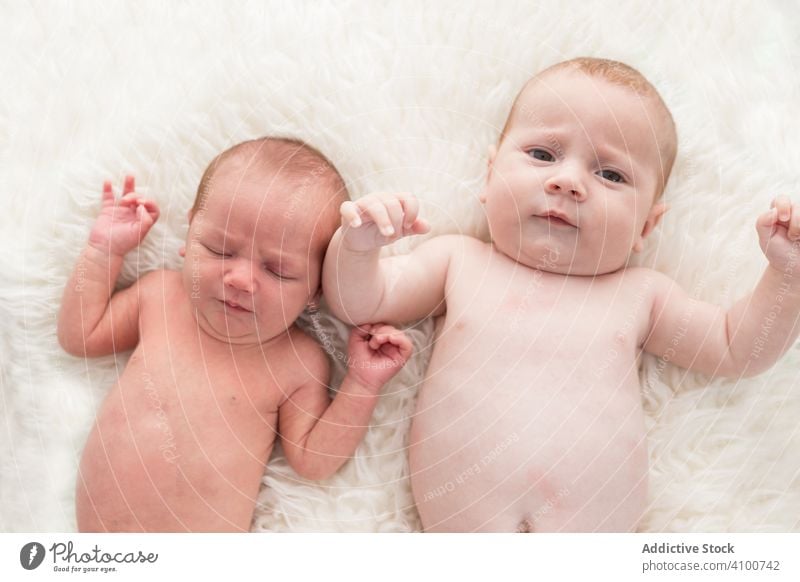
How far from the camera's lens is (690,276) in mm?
848

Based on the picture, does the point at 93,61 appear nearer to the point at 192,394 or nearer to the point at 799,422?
the point at 192,394

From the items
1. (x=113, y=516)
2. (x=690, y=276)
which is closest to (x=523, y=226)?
(x=690, y=276)

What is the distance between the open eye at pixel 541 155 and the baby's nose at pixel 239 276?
30 cm

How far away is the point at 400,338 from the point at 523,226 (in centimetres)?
17

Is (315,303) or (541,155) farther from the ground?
(541,155)

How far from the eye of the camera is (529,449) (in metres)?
0.75

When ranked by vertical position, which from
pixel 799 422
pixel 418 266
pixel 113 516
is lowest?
pixel 113 516

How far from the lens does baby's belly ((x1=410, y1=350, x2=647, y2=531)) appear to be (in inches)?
29.2

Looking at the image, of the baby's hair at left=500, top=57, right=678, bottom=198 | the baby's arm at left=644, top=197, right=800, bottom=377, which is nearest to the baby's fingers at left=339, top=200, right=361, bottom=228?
the baby's hair at left=500, top=57, right=678, bottom=198

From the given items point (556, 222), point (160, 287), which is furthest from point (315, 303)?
point (556, 222)

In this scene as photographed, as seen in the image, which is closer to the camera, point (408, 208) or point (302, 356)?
point (408, 208)

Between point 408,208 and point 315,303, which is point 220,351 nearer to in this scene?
point 315,303
